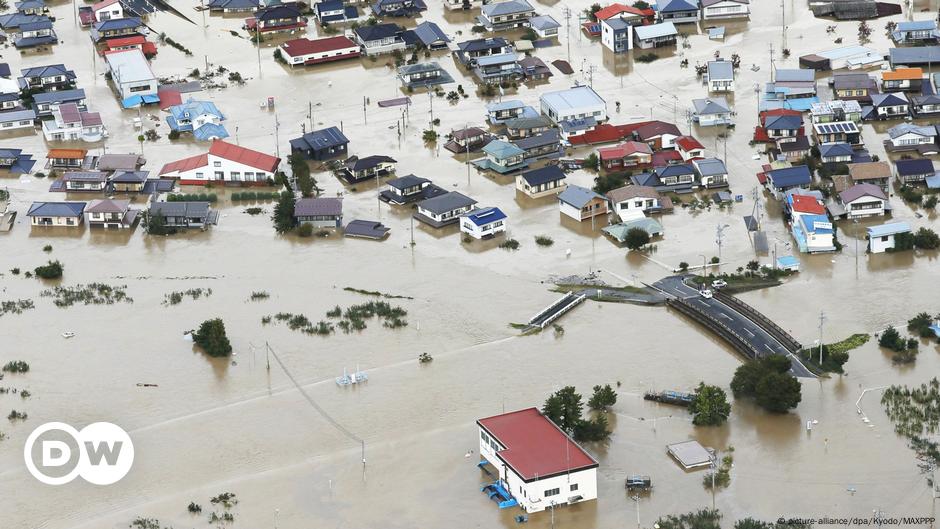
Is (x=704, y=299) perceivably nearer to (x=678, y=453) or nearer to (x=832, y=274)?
(x=832, y=274)

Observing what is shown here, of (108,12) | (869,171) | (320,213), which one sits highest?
(108,12)

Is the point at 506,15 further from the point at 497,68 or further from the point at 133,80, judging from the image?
the point at 133,80

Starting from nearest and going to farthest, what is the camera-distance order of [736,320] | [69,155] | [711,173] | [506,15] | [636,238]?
[736,320], [636,238], [711,173], [69,155], [506,15]

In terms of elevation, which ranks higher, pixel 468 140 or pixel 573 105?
pixel 573 105

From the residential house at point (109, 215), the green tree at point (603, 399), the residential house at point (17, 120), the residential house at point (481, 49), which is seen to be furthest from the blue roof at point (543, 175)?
the residential house at point (17, 120)

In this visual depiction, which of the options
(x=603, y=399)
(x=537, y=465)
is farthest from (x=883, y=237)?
(x=537, y=465)

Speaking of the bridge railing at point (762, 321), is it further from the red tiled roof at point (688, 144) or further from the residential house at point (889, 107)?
the residential house at point (889, 107)
